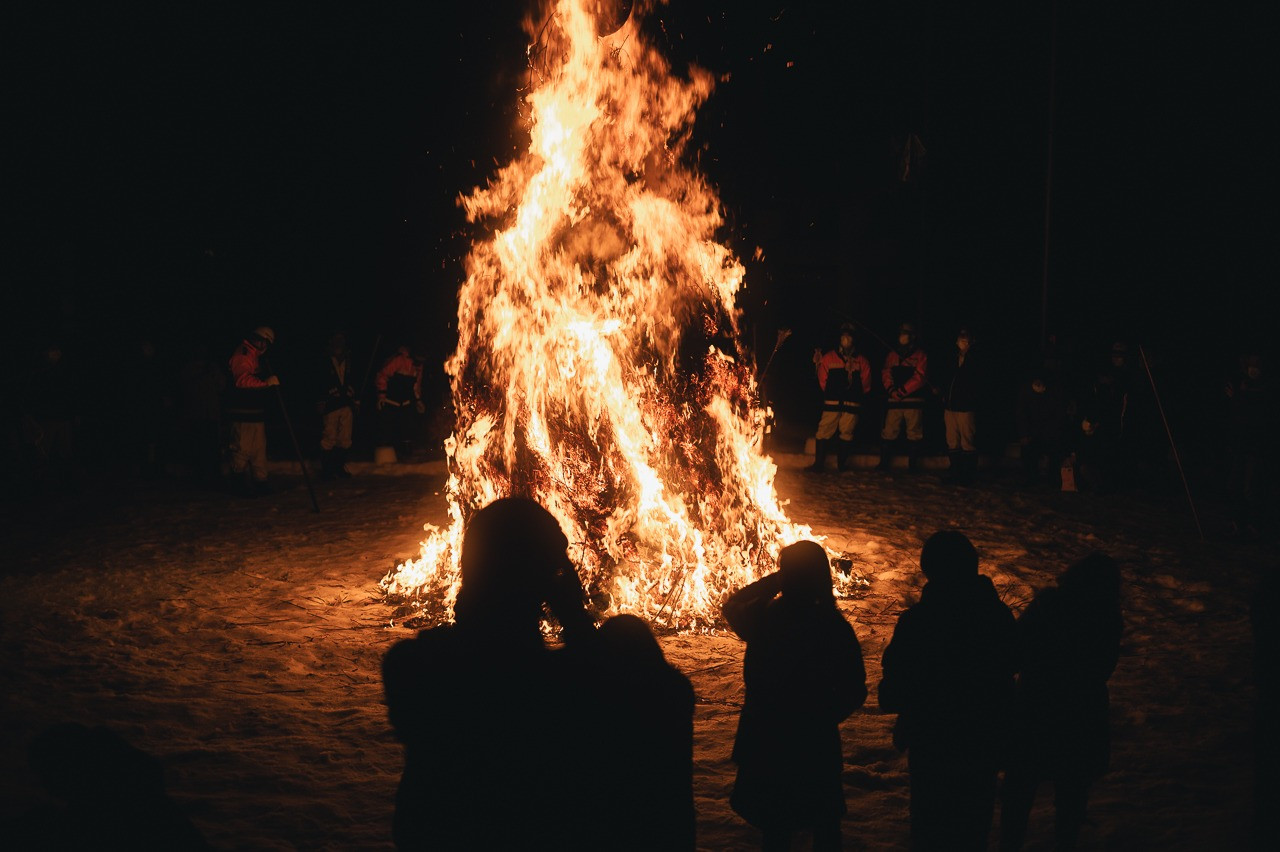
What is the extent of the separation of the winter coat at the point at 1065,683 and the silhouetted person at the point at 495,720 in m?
2.28

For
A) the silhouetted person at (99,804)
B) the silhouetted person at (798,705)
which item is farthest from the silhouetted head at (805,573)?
the silhouetted person at (99,804)

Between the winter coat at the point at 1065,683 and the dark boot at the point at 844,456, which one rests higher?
the dark boot at the point at 844,456

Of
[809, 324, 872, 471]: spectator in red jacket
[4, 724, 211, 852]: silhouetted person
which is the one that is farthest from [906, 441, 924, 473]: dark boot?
[4, 724, 211, 852]: silhouetted person

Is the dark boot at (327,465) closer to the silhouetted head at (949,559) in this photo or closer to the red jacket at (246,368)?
the red jacket at (246,368)

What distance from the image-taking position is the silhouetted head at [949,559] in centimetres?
369

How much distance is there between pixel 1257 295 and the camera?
19781mm

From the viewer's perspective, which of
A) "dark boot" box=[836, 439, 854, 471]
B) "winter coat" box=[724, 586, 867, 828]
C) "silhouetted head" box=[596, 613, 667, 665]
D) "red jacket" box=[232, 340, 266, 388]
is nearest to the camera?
"silhouetted head" box=[596, 613, 667, 665]

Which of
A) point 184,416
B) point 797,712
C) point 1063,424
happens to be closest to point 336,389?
point 184,416

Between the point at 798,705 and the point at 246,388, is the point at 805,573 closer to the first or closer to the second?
the point at 798,705

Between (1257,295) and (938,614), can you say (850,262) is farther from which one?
(938,614)

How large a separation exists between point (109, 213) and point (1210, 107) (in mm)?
23422

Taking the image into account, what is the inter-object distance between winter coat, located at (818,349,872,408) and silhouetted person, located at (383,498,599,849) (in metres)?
12.1

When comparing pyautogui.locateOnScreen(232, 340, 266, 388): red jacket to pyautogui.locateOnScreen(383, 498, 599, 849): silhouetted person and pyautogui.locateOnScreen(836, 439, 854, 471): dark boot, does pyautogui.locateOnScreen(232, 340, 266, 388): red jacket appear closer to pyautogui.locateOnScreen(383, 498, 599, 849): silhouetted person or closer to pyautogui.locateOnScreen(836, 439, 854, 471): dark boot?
pyautogui.locateOnScreen(836, 439, 854, 471): dark boot

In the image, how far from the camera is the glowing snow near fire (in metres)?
8.20
